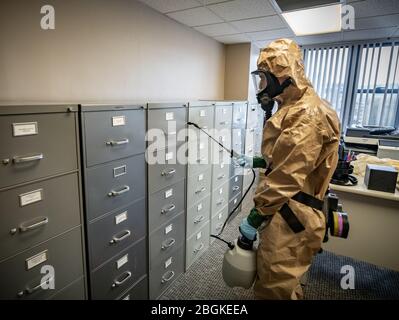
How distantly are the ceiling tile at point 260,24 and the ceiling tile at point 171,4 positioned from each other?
0.63m

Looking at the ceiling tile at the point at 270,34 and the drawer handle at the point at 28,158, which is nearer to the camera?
the drawer handle at the point at 28,158

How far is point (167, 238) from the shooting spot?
1917mm

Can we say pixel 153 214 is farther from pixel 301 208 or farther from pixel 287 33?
pixel 287 33

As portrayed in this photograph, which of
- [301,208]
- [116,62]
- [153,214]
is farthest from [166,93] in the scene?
[301,208]

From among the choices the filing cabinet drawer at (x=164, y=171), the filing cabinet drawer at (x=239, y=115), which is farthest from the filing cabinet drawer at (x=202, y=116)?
the filing cabinet drawer at (x=239, y=115)

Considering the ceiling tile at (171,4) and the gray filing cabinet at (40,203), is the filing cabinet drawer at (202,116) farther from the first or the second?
the gray filing cabinet at (40,203)

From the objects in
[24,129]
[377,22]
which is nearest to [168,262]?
[24,129]

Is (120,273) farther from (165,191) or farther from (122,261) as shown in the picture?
(165,191)

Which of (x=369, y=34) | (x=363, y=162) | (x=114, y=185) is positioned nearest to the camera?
(x=114, y=185)

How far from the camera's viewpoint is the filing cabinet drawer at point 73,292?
1.20 meters

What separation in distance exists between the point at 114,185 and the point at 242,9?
1.84 m

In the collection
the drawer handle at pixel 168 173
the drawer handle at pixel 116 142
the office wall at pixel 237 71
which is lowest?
the drawer handle at pixel 168 173

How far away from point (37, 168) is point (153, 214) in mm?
854

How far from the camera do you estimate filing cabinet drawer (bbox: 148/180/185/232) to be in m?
1.71
